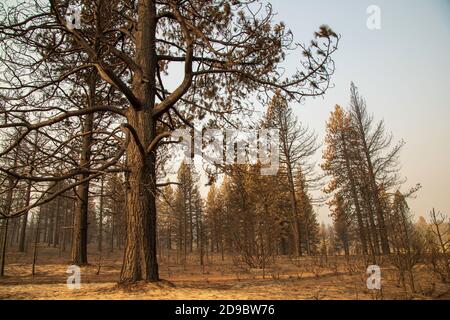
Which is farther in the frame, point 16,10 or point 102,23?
point 16,10

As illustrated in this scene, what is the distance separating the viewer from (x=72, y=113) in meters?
5.21

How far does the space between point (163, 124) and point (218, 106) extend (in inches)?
64.4

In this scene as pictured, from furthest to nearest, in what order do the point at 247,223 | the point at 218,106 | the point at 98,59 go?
the point at 247,223 → the point at 218,106 → the point at 98,59

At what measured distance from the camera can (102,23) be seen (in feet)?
16.0

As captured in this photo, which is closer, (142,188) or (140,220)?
(140,220)

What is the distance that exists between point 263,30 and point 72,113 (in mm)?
4335

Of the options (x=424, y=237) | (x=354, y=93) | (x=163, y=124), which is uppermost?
(x=354, y=93)

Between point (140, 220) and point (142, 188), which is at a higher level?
point (142, 188)

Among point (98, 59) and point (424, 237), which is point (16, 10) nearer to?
point (98, 59)

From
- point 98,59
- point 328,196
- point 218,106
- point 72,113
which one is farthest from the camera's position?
point 328,196

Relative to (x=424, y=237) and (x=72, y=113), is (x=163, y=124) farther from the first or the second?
(x=424, y=237)

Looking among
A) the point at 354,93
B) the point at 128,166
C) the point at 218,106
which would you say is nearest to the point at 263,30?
the point at 218,106

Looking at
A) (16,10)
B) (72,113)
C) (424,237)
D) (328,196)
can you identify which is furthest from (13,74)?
(328,196)

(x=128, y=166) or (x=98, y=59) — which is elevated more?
(x=98, y=59)
